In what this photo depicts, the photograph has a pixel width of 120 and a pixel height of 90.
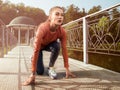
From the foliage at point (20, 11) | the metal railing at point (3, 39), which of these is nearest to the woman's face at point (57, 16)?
the metal railing at point (3, 39)

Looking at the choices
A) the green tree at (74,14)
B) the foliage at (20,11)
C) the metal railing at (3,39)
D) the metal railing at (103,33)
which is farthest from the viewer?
the foliage at (20,11)

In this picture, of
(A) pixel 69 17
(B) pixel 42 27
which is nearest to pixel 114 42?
(B) pixel 42 27

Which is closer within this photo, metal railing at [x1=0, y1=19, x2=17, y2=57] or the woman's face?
the woman's face

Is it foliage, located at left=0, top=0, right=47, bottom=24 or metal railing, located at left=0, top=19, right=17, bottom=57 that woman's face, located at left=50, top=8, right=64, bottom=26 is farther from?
foliage, located at left=0, top=0, right=47, bottom=24

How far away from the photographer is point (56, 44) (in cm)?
378

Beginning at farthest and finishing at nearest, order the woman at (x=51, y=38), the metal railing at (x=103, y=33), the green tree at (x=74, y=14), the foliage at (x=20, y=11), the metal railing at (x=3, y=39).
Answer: the foliage at (x=20, y=11) < the green tree at (x=74, y=14) < the metal railing at (x=3, y=39) < the metal railing at (x=103, y=33) < the woman at (x=51, y=38)

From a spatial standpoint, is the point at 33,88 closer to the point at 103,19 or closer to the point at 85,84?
the point at 85,84

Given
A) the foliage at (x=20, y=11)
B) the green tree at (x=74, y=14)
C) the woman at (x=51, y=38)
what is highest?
the foliage at (x=20, y=11)

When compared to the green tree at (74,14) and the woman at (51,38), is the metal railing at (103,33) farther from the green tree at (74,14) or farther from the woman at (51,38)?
the green tree at (74,14)

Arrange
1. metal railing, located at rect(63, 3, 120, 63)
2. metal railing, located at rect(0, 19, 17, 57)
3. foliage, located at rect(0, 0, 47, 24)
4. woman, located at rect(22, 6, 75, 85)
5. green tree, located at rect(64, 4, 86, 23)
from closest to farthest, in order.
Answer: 1. woman, located at rect(22, 6, 75, 85)
2. metal railing, located at rect(63, 3, 120, 63)
3. metal railing, located at rect(0, 19, 17, 57)
4. green tree, located at rect(64, 4, 86, 23)
5. foliage, located at rect(0, 0, 47, 24)

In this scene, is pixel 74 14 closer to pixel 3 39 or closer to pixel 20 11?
pixel 20 11

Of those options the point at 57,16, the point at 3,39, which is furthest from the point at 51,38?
the point at 3,39

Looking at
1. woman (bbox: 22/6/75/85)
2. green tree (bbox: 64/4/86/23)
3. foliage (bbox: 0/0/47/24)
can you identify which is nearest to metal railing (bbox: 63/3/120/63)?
woman (bbox: 22/6/75/85)

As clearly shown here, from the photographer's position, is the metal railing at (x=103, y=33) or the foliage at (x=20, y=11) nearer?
the metal railing at (x=103, y=33)
